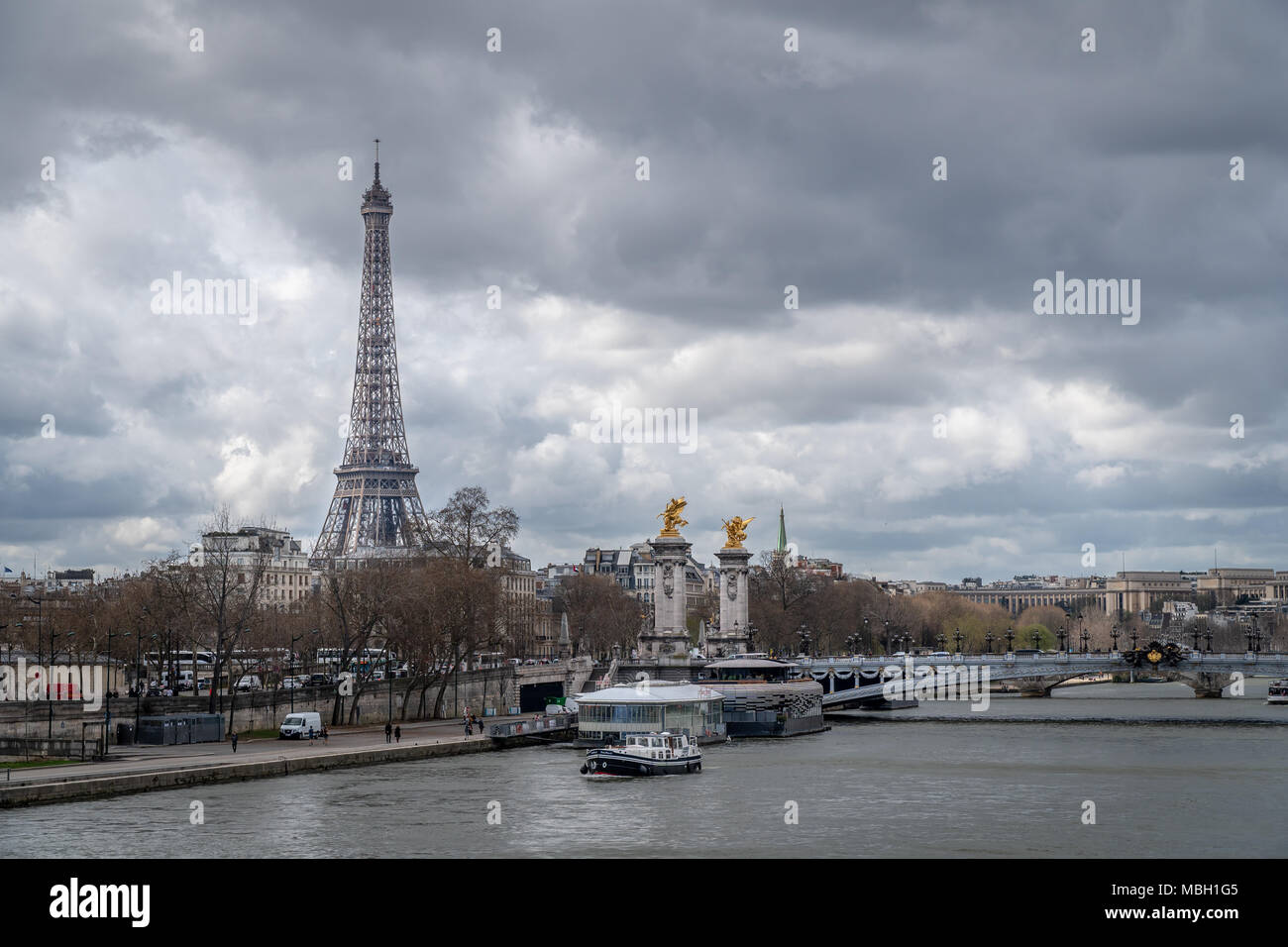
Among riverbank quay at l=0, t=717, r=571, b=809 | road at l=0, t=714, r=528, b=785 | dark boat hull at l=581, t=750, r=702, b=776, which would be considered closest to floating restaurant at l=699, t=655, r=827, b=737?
riverbank quay at l=0, t=717, r=571, b=809

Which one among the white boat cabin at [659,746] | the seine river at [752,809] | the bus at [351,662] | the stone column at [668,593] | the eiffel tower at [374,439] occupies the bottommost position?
the seine river at [752,809]

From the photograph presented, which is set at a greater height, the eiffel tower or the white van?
the eiffel tower

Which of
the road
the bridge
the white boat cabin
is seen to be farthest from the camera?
the bridge

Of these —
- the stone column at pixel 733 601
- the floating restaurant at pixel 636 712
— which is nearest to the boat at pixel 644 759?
→ the floating restaurant at pixel 636 712

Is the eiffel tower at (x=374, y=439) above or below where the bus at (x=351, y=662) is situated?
above

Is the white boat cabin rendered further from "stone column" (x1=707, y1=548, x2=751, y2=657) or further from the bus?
"stone column" (x1=707, y1=548, x2=751, y2=657)

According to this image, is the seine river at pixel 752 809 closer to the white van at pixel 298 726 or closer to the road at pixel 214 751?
the road at pixel 214 751

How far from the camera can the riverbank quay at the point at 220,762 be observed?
171 ft

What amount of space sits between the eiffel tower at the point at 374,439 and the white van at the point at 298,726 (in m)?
97.2

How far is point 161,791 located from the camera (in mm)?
55094

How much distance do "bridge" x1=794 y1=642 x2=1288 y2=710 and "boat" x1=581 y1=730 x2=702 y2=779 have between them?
46.9 m

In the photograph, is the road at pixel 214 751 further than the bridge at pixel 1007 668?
No

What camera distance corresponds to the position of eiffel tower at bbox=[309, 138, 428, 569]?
176 metres
